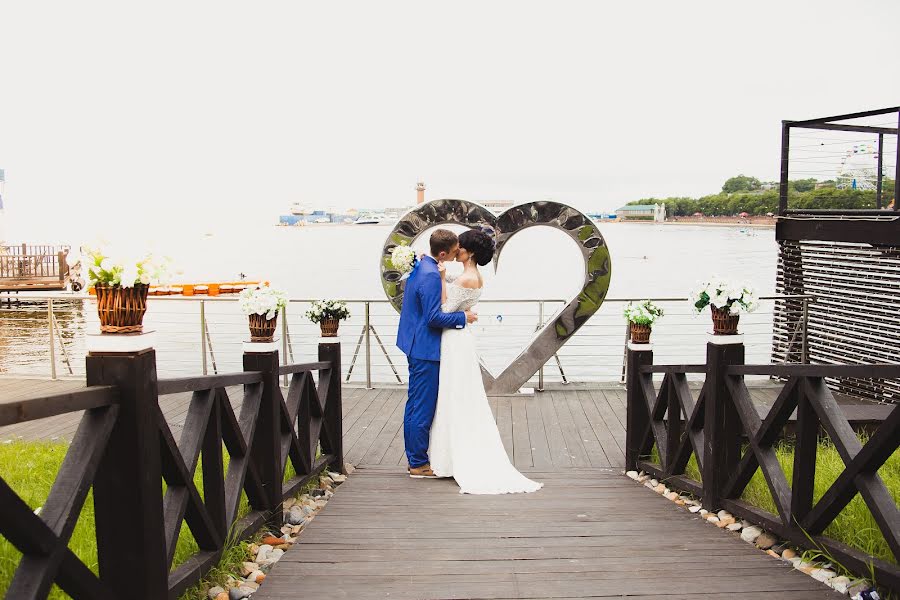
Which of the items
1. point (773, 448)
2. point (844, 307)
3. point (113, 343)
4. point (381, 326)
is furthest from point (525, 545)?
point (381, 326)

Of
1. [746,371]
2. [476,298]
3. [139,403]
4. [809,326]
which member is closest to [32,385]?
[476,298]

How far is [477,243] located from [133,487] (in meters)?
3.47

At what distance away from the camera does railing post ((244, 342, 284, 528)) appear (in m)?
4.21

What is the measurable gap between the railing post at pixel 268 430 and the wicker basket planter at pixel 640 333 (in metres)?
2.78

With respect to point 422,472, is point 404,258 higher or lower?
higher

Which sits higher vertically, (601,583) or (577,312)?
(577,312)

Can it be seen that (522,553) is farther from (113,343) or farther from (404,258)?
(404,258)

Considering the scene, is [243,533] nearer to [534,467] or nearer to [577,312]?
[534,467]

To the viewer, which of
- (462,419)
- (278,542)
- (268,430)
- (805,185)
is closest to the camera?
(278,542)

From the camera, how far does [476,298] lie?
570 cm

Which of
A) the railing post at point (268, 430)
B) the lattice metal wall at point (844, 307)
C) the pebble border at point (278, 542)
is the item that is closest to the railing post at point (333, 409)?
the pebble border at point (278, 542)

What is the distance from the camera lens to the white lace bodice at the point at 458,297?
563 cm

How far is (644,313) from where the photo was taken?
573 centimetres

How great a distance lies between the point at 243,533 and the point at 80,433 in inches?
62.5
